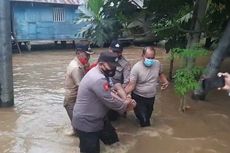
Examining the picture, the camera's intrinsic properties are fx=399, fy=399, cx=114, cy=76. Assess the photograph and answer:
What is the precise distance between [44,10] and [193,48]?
16.0m

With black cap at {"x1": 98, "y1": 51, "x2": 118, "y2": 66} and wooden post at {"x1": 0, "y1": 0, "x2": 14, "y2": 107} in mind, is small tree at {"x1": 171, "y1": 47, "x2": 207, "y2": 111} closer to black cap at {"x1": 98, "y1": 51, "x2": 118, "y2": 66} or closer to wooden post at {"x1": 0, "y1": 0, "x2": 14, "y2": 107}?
black cap at {"x1": 98, "y1": 51, "x2": 118, "y2": 66}

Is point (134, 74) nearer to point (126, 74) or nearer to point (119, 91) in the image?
point (126, 74)

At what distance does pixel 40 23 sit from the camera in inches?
923

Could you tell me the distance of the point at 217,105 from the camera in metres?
10.2

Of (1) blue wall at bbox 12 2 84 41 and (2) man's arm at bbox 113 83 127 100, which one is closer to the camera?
(2) man's arm at bbox 113 83 127 100

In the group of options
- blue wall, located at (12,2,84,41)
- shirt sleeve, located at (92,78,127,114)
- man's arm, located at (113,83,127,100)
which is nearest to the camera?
shirt sleeve, located at (92,78,127,114)

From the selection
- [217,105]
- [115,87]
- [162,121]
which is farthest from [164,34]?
[115,87]

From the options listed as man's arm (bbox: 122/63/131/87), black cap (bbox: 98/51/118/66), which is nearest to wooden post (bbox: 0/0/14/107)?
man's arm (bbox: 122/63/131/87)

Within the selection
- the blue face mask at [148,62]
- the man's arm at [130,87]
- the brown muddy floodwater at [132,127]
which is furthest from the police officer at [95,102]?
the blue face mask at [148,62]

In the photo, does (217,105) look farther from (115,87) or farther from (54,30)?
(54,30)

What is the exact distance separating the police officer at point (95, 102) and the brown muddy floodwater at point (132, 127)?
3.34 feet

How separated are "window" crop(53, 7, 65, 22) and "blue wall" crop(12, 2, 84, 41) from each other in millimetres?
134

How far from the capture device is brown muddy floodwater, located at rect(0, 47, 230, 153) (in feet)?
23.2

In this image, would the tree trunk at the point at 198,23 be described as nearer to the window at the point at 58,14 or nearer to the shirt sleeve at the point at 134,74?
the shirt sleeve at the point at 134,74
